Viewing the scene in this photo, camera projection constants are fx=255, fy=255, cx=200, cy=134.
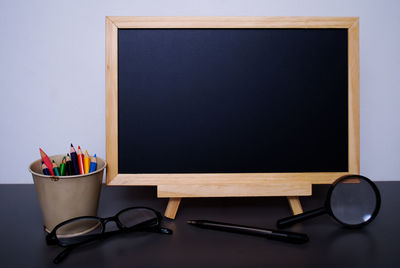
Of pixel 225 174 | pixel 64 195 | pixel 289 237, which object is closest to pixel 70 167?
pixel 64 195

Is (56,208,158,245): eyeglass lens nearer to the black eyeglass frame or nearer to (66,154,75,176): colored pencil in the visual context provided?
the black eyeglass frame

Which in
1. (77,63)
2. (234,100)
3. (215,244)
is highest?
(77,63)

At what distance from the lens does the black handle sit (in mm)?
482

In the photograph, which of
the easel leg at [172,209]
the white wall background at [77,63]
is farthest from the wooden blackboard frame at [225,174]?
the white wall background at [77,63]

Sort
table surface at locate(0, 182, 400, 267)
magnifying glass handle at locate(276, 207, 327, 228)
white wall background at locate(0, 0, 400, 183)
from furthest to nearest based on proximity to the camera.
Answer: white wall background at locate(0, 0, 400, 183) < magnifying glass handle at locate(276, 207, 327, 228) < table surface at locate(0, 182, 400, 267)

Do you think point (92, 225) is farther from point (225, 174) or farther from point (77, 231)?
point (225, 174)

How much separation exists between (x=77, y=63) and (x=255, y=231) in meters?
0.70

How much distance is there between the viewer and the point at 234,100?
60 centimetres

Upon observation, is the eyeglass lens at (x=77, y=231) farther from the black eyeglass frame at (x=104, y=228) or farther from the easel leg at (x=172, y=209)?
the easel leg at (x=172, y=209)

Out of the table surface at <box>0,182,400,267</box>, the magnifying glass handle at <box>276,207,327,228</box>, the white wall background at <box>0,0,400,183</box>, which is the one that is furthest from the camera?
the white wall background at <box>0,0,400,183</box>

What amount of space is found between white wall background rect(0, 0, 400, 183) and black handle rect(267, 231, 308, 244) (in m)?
0.52

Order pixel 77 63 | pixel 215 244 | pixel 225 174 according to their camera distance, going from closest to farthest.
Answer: pixel 215 244 → pixel 225 174 → pixel 77 63

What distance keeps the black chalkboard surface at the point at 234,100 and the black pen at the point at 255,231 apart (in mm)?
117

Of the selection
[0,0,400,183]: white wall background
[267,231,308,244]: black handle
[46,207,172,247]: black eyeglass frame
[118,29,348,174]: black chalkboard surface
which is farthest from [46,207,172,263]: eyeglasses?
[0,0,400,183]: white wall background
